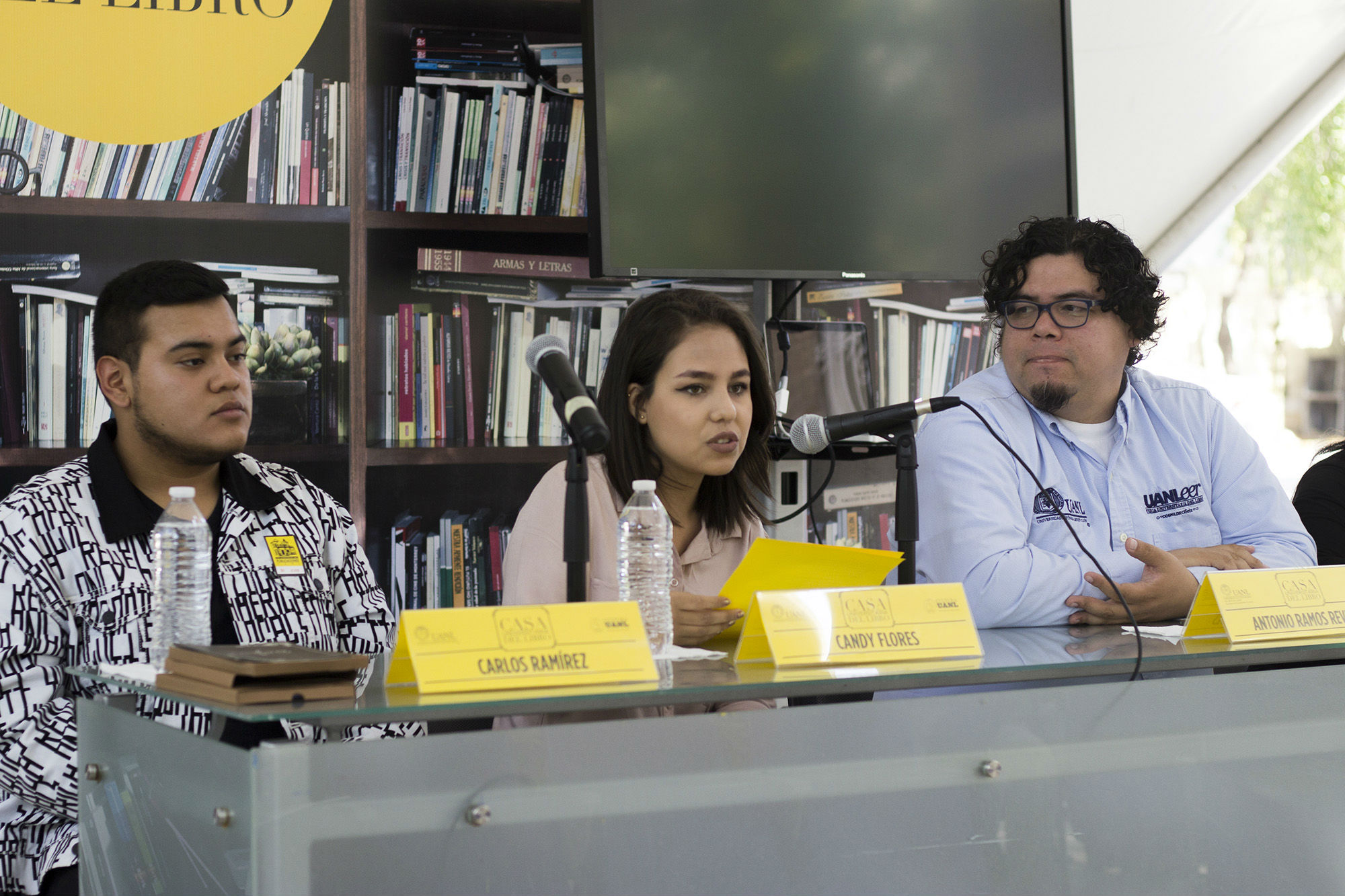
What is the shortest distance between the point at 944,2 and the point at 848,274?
2.15 ft

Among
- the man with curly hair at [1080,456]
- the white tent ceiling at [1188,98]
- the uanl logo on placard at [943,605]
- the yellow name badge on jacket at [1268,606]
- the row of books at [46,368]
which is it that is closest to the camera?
the uanl logo on placard at [943,605]

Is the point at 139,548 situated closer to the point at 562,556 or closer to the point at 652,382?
the point at 562,556

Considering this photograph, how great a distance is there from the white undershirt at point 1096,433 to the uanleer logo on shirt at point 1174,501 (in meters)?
0.10

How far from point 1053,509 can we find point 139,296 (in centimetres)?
155

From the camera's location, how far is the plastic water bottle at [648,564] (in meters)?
1.28

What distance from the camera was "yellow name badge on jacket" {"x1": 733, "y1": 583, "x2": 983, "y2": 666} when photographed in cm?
115

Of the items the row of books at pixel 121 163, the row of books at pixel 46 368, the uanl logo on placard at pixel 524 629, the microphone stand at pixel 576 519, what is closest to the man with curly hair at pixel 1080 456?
the microphone stand at pixel 576 519

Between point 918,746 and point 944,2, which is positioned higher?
point 944,2

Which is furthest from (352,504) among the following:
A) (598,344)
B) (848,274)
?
(848,274)

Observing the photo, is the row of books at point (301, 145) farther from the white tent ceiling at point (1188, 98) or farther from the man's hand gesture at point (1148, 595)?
the white tent ceiling at point (1188, 98)

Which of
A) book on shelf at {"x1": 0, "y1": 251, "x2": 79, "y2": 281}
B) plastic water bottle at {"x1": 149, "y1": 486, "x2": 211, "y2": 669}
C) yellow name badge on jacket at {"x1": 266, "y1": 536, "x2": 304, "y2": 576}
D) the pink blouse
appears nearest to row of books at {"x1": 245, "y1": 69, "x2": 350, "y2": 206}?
book on shelf at {"x1": 0, "y1": 251, "x2": 79, "y2": 281}

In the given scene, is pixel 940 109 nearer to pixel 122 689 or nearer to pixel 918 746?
pixel 918 746

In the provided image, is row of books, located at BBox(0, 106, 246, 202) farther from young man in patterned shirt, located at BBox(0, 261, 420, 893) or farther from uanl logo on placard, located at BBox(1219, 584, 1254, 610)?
uanl logo on placard, located at BBox(1219, 584, 1254, 610)

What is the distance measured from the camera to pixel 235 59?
242 cm
